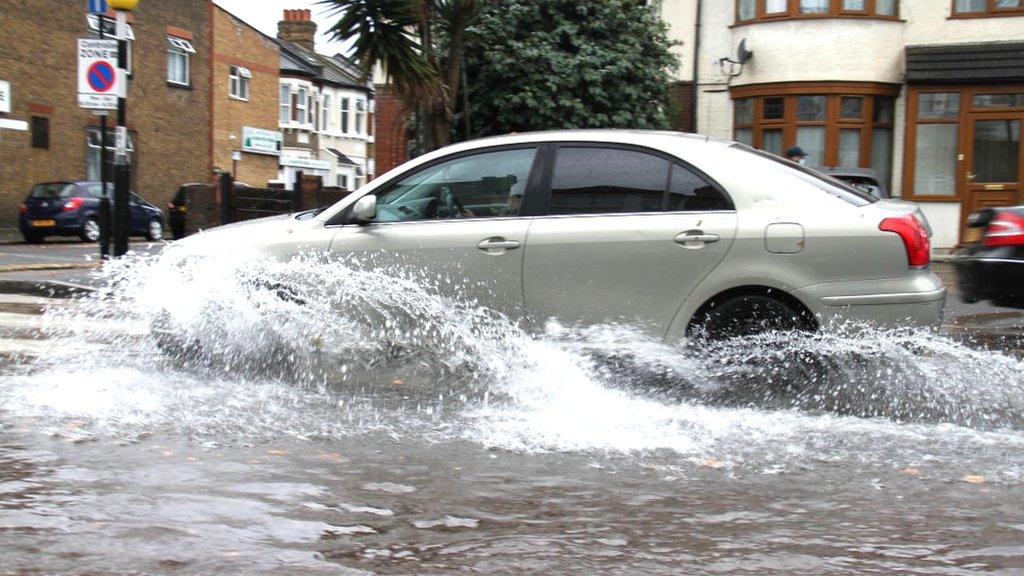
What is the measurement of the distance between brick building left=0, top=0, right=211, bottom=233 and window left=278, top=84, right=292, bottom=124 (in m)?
11.2

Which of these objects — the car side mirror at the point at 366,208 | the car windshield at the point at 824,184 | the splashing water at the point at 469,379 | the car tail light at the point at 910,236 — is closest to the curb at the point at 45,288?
the splashing water at the point at 469,379

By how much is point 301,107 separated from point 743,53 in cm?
3188

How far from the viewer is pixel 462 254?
6.72 metres

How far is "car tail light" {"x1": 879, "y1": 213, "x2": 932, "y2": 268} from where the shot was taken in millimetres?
6285

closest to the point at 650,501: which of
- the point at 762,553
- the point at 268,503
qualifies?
the point at 762,553

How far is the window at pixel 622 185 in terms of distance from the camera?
663 centimetres

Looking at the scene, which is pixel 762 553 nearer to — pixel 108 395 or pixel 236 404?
pixel 236 404

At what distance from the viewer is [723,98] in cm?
2248

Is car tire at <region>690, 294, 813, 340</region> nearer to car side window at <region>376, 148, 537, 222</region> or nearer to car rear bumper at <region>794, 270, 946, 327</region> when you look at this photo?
car rear bumper at <region>794, 270, 946, 327</region>

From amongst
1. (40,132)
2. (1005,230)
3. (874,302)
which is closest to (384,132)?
(40,132)

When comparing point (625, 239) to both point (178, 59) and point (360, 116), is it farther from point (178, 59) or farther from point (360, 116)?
point (360, 116)

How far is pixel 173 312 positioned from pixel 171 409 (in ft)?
3.70

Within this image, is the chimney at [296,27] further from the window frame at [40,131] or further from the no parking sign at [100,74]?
the no parking sign at [100,74]

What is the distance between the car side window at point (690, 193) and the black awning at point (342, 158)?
48.6 metres
